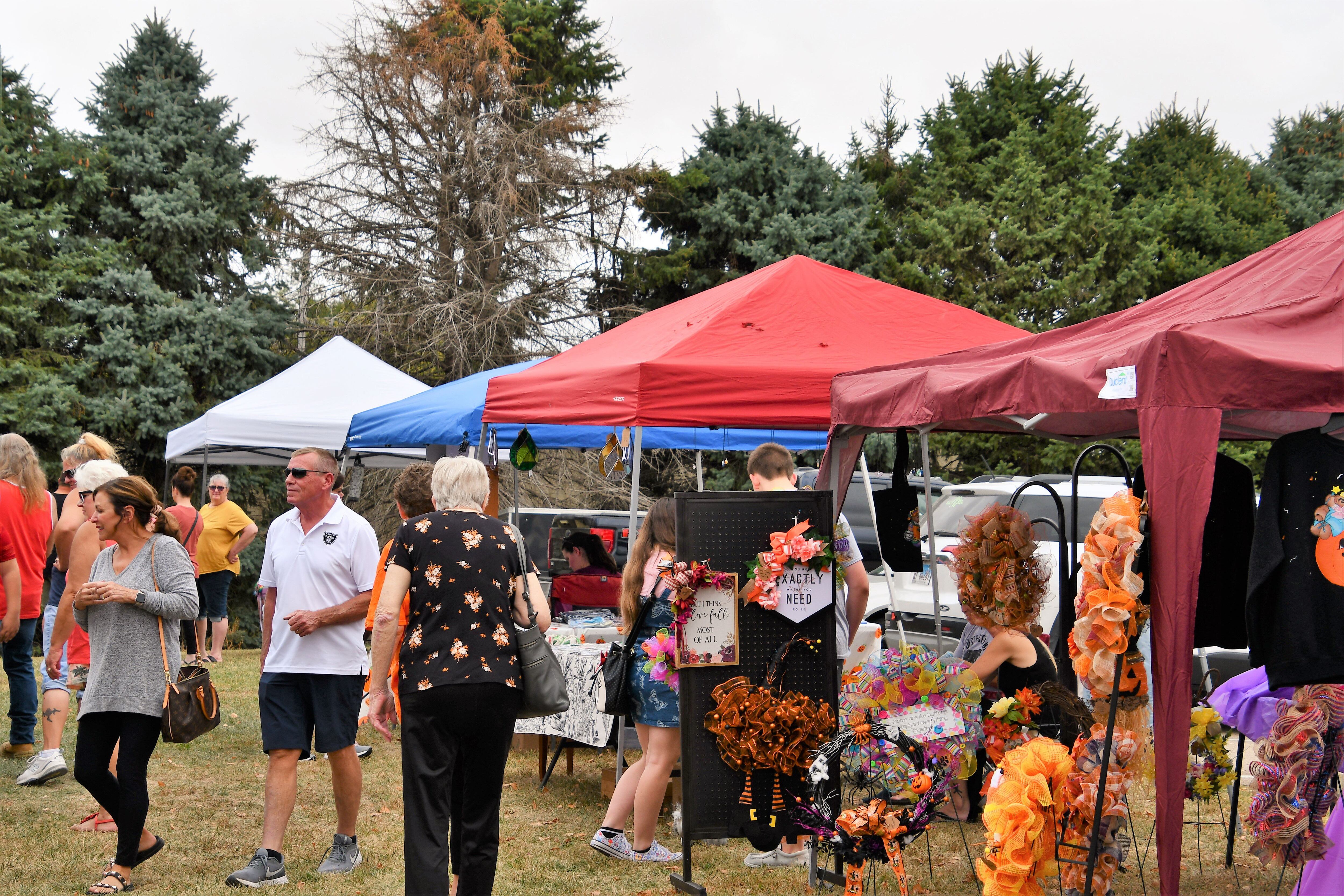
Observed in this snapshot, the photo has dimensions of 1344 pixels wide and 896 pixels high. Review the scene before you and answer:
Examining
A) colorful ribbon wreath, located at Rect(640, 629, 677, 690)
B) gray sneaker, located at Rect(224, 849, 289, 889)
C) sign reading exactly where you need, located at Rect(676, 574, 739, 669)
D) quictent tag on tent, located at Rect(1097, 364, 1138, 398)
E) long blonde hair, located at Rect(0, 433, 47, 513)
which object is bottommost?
gray sneaker, located at Rect(224, 849, 289, 889)

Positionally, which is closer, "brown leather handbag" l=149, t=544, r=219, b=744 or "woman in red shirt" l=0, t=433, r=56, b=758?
"brown leather handbag" l=149, t=544, r=219, b=744

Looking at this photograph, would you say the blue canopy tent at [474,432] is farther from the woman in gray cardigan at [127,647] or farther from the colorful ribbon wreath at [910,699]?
the colorful ribbon wreath at [910,699]

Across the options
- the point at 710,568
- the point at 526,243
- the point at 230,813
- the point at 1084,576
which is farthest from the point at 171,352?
the point at 1084,576

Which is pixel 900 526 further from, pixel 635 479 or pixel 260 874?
pixel 260 874

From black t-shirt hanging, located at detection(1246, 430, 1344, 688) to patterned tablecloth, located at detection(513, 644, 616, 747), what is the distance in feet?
11.6

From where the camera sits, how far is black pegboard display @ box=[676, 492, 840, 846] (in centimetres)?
457

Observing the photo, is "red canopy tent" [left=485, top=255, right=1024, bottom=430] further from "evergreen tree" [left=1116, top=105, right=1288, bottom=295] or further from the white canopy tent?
"evergreen tree" [left=1116, top=105, right=1288, bottom=295]

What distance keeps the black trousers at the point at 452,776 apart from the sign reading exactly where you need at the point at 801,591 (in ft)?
4.01

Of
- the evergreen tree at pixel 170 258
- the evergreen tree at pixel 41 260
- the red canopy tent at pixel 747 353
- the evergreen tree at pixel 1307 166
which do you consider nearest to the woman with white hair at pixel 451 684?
the red canopy tent at pixel 747 353

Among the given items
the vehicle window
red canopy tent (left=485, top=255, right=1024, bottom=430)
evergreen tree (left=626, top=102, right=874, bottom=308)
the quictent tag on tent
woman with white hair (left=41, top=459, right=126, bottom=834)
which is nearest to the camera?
the quictent tag on tent

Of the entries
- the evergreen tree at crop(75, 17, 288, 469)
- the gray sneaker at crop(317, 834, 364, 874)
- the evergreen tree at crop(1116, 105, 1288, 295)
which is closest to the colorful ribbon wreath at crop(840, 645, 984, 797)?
the gray sneaker at crop(317, 834, 364, 874)

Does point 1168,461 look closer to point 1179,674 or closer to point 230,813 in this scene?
point 1179,674

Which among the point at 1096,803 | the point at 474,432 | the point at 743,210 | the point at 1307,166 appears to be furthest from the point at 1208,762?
the point at 1307,166

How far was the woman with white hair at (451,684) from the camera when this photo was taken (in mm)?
3781
